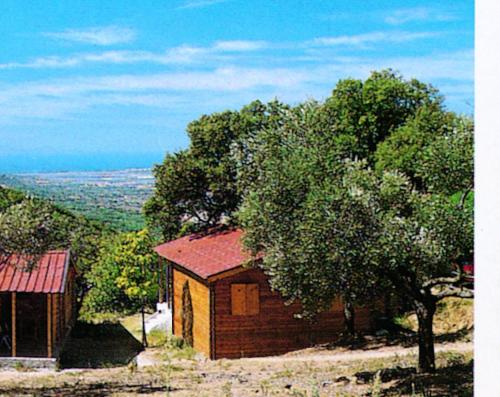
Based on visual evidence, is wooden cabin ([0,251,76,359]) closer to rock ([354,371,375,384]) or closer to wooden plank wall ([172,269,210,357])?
wooden plank wall ([172,269,210,357])

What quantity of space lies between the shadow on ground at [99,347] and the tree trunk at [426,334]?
842 centimetres

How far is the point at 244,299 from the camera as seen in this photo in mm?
17609

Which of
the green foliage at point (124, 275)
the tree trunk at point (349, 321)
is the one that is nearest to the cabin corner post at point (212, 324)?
the tree trunk at point (349, 321)

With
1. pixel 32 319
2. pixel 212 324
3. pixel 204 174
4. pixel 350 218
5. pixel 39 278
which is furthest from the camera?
pixel 204 174

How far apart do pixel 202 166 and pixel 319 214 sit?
48.0 ft

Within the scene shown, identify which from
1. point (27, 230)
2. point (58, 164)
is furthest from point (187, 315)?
point (58, 164)

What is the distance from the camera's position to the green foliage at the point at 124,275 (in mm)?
21891

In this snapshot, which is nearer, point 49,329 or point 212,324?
point 49,329

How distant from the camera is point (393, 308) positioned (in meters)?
20.1

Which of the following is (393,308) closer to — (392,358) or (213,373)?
(392,358)

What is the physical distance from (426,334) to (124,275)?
Answer: 40.2 feet

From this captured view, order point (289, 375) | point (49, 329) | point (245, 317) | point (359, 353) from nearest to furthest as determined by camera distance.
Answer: point (289, 375), point (49, 329), point (359, 353), point (245, 317)

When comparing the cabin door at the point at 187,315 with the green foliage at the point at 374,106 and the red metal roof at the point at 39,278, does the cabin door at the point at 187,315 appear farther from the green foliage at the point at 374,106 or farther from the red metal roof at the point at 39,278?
the green foliage at the point at 374,106

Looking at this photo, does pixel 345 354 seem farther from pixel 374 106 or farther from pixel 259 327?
pixel 374 106
